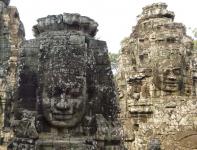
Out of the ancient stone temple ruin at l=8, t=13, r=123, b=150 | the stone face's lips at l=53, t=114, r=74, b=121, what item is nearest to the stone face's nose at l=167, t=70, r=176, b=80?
the ancient stone temple ruin at l=8, t=13, r=123, b=150

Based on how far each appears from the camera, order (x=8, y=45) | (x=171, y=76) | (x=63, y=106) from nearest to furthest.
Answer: (x=63, y=106) < (x=171, y=76) < (x=8, y=45)

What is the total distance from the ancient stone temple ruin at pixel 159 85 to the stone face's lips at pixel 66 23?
6.81m

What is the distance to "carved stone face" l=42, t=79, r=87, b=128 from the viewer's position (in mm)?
5770

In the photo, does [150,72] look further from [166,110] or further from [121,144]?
[121,144]

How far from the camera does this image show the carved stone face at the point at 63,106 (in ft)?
18.9

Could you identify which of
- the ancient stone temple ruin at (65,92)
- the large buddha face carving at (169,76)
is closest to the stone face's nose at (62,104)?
the ancient stone temple ruin at (65,92)

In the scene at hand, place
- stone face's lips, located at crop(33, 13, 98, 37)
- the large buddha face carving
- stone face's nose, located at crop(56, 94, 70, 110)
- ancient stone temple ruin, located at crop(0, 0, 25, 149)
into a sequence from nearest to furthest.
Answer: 1. stone face's nose, located at crop(56, 94, 70, 110)
2. stone face's lips, located at crop(33, 13, 98, 37)
3. the large buddha face carving
4. ancient stone temple ruin, located at crop(0, 0, 25, 149)

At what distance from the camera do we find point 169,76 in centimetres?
1359

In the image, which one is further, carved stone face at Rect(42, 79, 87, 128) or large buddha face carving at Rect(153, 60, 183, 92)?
large buddha face carving at Rect(153, 60, 183, 92)

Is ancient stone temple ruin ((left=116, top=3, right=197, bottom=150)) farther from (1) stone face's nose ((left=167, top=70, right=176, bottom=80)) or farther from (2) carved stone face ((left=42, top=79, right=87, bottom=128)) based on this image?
(2) carved stone face ((left=42, top=79, right=87, bottom=128))

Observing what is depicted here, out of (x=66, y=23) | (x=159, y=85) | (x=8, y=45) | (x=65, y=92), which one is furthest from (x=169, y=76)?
(x=65, y=92)

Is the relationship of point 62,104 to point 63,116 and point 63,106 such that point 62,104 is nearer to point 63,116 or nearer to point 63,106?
point 63,106

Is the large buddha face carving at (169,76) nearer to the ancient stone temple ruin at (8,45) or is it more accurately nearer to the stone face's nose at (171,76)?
the stone face's nose at (171,76)

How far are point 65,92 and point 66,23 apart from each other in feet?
3.68
